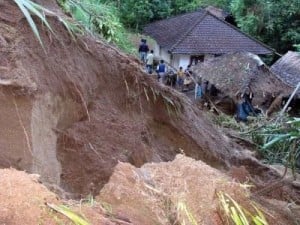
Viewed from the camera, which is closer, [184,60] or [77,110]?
[77,110]

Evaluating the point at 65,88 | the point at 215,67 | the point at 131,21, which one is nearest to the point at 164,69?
the point at 215,67

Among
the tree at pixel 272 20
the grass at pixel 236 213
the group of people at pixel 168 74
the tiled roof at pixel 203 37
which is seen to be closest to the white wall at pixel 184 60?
the tiled roof at pixel 203 37

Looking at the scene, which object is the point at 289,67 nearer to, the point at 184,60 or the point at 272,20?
the point at 272,20

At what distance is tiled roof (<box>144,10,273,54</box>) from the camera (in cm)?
2094

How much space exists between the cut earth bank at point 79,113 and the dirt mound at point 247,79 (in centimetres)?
990

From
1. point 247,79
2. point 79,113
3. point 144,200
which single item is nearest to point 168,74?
point 247,79

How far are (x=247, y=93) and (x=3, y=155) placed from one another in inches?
507

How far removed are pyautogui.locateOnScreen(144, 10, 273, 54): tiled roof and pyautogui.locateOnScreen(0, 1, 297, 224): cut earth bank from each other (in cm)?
1447

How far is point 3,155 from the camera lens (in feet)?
12.7

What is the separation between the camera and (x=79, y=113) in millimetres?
4938

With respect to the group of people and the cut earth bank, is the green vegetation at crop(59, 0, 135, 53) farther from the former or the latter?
the group of people

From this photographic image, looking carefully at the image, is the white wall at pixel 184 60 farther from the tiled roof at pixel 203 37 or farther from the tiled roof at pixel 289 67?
the tiled roof at pixel 289 67

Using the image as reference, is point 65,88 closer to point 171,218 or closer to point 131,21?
point 171,218

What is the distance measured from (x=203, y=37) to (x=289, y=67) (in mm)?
3827
